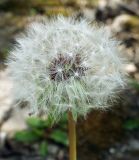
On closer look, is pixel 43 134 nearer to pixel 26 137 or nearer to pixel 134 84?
pixel 26 137

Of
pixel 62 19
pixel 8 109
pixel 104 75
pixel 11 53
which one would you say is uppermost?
pixel 8 109

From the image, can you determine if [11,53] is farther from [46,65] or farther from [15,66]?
[46,65]

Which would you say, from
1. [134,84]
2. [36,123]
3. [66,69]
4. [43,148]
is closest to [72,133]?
[66,69]

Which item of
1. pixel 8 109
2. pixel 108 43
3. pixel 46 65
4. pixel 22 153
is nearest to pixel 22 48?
pixel 46 65

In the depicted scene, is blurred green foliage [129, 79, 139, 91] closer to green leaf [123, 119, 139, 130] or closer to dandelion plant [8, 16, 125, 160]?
green leaf [123, 119, 139, 130]

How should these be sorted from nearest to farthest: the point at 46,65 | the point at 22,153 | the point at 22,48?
the point at 46,65 → the point at 22,48 → the point at 22,153

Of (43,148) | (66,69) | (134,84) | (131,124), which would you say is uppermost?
(134,84)

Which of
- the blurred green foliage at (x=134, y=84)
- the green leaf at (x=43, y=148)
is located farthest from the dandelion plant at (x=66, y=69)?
the blurred green foliage at (x=134, y=84)
